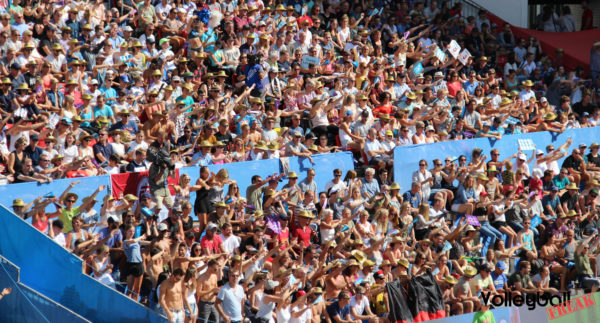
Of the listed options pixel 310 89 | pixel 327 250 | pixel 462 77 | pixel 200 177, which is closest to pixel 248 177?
pixel 200 177

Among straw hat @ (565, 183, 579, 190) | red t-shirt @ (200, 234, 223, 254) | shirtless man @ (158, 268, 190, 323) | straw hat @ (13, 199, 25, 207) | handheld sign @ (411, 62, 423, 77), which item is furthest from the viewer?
handheld sign @ (411, 62, 423, 77)

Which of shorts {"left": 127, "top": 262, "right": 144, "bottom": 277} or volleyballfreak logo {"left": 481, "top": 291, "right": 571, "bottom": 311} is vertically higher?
shorts {"left": 127, "top": 262, "right": 144, "bottom": 277}

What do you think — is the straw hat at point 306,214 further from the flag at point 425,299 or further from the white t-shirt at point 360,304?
the white t-shirt at point 360,304

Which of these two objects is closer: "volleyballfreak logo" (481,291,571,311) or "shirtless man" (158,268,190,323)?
"shirtless man" (158,268,190,323)

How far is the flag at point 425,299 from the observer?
14547 mm

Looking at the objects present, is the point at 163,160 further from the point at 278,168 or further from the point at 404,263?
the point at 404,263

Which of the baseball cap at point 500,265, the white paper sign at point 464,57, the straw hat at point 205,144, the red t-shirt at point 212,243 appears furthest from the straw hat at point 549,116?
the red t-shirt at point 212,243

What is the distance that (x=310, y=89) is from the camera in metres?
19.8

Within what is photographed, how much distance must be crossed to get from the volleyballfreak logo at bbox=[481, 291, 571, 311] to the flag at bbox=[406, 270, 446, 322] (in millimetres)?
673

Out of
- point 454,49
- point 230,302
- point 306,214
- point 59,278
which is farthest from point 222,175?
point 454,49

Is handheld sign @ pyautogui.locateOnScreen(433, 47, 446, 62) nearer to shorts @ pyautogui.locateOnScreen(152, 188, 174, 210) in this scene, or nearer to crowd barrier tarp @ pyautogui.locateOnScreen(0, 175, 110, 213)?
shorts @ pyautogui.locateOnScreen(152, 188, 174, 210)

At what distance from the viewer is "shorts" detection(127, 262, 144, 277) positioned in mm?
13977

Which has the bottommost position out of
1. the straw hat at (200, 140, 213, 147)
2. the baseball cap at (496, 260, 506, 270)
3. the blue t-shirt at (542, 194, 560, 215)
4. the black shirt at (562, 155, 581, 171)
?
the baseball cap at (496, 260, 506, 270)

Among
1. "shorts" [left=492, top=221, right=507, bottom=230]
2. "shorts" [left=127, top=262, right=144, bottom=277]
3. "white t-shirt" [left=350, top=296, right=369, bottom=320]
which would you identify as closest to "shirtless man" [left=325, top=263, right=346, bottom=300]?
"white t-shirt" [left=350, top=296, right=369, bottom=320]
